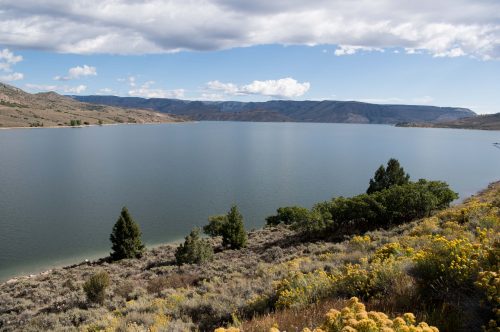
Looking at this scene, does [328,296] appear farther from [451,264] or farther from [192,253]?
[192,253]

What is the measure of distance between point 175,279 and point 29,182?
168ft

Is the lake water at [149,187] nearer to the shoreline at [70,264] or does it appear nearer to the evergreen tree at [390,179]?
the shoreline at [70,264]

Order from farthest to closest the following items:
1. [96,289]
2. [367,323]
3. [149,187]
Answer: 1. [149,187]
2. [96,289]
3. [367,323]

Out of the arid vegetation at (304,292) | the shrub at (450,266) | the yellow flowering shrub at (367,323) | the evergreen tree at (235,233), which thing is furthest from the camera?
the evergreen tree at (235,233)

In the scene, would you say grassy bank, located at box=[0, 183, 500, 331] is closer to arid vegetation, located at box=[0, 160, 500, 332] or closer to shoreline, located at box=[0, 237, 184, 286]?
arid vegetation, located at box=[0, 160, 500, 332]

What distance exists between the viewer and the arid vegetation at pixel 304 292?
5.41 meters

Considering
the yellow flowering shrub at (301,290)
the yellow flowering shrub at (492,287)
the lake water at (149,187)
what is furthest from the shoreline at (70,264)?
the yellow flowering shrub at (492,287)

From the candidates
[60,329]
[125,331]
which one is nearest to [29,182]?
[60,329]

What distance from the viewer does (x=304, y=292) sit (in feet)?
24.5

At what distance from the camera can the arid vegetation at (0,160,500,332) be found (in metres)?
5.41

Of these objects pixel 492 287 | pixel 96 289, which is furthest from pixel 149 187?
pixel 492 287

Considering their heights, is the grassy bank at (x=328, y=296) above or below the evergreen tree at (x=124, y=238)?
above

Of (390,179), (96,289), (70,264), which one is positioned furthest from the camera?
(390,179)

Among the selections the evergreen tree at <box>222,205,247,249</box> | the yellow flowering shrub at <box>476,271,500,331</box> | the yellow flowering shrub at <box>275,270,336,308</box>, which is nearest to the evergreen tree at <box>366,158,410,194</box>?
the evergreen tree at <box>222,205,247,249</box>
